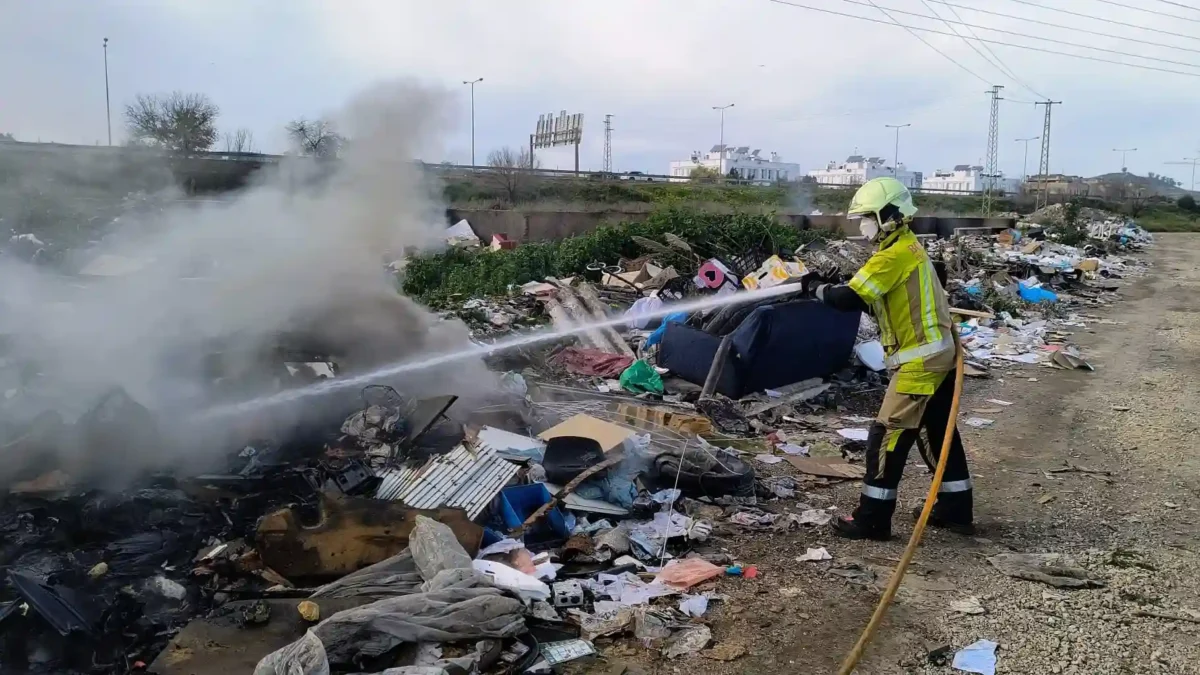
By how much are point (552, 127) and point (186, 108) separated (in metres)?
13.2

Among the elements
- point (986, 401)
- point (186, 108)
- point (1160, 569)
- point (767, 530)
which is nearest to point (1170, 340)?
point (986, 401)

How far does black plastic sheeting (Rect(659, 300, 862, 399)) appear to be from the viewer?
741 centimetres

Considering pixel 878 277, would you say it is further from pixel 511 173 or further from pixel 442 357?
pixel 511 173

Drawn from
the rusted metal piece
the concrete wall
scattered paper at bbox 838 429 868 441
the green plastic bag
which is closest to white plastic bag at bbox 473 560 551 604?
the rusted metal piece

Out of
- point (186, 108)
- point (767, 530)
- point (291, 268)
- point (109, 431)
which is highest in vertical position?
point (186, 108)

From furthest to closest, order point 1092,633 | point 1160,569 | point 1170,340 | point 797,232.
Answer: point 797,232, point 1170,340, point 1160,569, point 1092,633

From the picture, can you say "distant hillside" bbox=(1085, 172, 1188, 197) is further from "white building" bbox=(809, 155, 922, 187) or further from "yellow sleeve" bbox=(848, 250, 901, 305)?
"yellow sleeve" bbox=(848, 250, 901, 305)

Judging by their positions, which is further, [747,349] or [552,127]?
[552,127]

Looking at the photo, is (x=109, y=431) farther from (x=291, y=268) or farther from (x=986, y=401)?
(x=986, y=401)

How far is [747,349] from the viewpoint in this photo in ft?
24.2

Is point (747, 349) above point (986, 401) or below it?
above

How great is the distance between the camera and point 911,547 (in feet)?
11.6

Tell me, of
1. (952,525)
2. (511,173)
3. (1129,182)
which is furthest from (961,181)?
(952,525)

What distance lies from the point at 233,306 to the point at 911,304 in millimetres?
5676
